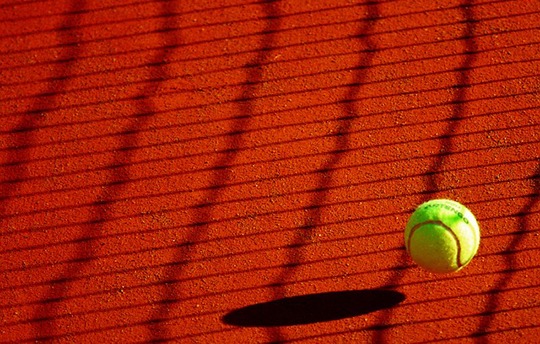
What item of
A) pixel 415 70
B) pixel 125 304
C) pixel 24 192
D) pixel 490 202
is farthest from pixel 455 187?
pixel 24 192

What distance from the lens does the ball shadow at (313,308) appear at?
4.25 meters

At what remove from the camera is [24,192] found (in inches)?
186

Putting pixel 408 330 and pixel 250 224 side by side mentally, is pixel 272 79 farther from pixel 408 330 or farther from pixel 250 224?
pixel 408 330

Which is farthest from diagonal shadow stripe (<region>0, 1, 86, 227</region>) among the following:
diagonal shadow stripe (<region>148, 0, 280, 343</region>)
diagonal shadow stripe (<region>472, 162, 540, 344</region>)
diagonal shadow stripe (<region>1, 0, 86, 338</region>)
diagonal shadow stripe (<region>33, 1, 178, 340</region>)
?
diagonal shadow stripe (<region>472, 162, 540, 344</region>)

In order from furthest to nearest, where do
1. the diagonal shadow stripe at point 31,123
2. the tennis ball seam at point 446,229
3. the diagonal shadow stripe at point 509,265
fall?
1. the diagonal shadow stripe at point 31,123
2. the diagonal shadow stripe at point 509,265
3. the tennis ball seam at point 446,229

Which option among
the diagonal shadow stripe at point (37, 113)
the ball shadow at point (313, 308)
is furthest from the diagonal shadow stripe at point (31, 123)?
the ball shadow at point (313, 308)

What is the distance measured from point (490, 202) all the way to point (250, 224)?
5.10 feet

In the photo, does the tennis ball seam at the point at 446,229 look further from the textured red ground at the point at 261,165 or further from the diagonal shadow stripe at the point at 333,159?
the diagonal shadow stripe at the point at 333,159

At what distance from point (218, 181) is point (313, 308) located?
41.9 inches

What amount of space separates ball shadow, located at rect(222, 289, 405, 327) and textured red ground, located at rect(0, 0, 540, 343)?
0.01 meters

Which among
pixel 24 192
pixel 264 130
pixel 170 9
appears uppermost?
pixel 170 9

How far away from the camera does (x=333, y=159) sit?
15.4 feet

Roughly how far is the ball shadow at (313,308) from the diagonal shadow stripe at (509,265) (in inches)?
19.9

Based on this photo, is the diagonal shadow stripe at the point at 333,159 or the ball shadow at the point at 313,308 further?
the diagonal shadow stripe at the point at 333,159
